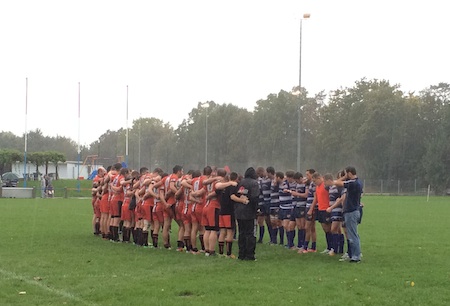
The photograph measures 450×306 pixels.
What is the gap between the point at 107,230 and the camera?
62.1 ft

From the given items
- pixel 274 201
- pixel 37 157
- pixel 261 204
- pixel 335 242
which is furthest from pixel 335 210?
pixel 37 157

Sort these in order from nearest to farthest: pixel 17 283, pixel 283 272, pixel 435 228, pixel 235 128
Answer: pixel 17 283 → pixel 283 272 → pixel 435 228 → pixel 235 128

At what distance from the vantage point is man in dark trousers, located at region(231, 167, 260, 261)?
1451 centimetres

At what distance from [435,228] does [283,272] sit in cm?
1304

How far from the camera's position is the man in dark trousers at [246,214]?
1451 centimetres

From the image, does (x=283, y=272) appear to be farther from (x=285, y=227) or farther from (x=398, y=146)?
(x=398, y=146)

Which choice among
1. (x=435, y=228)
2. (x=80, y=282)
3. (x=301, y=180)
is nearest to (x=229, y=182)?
(x=301, y=180)

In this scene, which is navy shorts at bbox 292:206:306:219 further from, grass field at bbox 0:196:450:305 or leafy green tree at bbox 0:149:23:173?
leafy green tree at bbox 0:149:23:173

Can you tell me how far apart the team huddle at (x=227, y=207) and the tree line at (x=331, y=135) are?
59.3m

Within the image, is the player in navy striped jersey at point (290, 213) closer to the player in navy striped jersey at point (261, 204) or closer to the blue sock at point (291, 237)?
the blue sock at point (291, 237)

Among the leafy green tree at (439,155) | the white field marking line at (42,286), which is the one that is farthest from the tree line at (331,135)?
the white field marking line at (42,286)

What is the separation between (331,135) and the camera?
83.7 meters

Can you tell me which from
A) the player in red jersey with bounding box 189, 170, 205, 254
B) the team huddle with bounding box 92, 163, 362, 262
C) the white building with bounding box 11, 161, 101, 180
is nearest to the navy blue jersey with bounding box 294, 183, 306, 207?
the team huddle with bounding box 92, 163, 362, 262

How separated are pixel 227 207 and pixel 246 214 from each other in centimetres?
57
